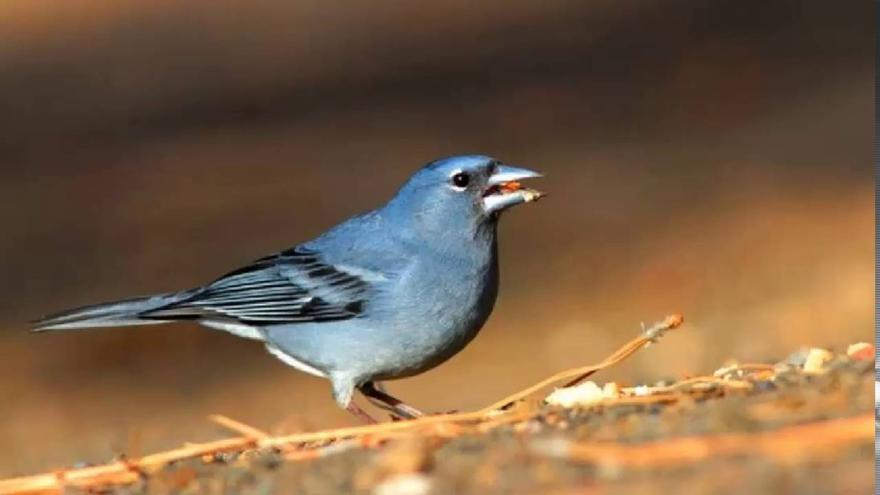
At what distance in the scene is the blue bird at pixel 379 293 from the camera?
6.48 meters

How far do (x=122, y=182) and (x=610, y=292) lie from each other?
20.3 ft

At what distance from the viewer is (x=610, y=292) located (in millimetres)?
11820

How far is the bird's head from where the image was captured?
675 centimetres

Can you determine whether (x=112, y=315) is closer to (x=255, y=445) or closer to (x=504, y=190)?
(x=504, y=190)

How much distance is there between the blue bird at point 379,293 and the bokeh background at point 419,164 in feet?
2.11

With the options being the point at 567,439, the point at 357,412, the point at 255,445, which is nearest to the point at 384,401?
the point at 357,412

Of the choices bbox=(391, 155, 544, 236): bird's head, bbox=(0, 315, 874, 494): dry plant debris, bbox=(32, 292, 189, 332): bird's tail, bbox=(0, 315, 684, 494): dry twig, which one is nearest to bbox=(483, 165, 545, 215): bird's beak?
bbox=(391, 155, 544, 236): bird's head

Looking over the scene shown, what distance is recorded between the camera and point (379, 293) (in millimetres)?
6664

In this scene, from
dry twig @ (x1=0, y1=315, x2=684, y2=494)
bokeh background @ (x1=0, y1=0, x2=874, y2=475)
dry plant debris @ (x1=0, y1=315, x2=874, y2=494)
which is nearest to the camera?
dry plant debris @ (x1=0, y1=315, x2=874, y2=494)

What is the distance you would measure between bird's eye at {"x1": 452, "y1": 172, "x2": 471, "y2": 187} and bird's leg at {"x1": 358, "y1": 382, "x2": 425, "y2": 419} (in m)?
0.80

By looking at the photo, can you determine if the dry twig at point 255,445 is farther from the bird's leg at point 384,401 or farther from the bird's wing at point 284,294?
the bird's wing at point 284,294

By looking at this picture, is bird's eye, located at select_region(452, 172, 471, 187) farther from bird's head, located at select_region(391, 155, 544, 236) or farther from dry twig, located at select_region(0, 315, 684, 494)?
dry twig, located at select_region(0, 315, 684, 494)

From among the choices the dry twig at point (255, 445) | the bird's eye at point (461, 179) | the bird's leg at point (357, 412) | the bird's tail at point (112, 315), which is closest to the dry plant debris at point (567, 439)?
the dry twig at point (255, 445)

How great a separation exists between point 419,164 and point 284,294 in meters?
8.76
